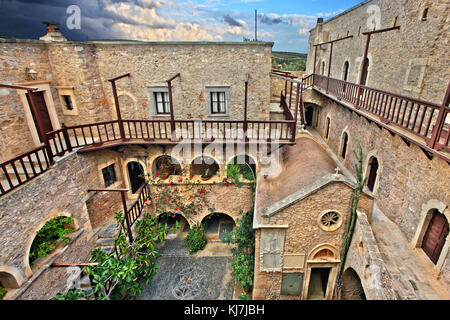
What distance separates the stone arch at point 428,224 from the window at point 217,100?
8.63 meters

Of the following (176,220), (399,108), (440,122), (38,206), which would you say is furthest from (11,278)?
(399,108)

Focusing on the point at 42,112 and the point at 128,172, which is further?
the point at 128,172

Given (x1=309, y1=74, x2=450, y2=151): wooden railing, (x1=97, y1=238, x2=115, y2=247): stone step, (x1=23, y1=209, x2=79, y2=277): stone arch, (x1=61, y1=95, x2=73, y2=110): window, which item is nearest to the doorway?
(x1=309, y1=74, x2=450, y2=151): wooden railing

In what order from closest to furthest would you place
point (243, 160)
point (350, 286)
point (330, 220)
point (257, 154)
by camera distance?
point (330, 220) < point (350, 286) < point (257, 154) < point (243, 160)

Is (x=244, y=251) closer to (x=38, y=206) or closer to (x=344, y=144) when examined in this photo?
(x=38, y=206)

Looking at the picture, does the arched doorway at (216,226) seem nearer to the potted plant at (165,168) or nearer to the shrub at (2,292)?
the potted plant at (165,168)

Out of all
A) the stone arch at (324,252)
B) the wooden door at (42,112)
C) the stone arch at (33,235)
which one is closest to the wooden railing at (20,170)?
the stone arch at (33,235)

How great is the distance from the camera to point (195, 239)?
12859 mm

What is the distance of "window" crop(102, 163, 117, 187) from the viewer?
38.7ft

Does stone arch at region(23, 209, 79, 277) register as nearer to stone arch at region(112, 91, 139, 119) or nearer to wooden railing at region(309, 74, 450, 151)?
stone arch at region(112, 91, 139, 119)

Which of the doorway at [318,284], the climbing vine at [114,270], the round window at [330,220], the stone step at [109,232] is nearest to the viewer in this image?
the climbing vine at [114,270]

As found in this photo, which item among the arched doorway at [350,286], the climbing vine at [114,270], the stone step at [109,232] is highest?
the climbing vine at [114,270]

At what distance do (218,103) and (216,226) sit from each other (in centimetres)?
735

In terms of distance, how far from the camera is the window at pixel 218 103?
12.1 metres
